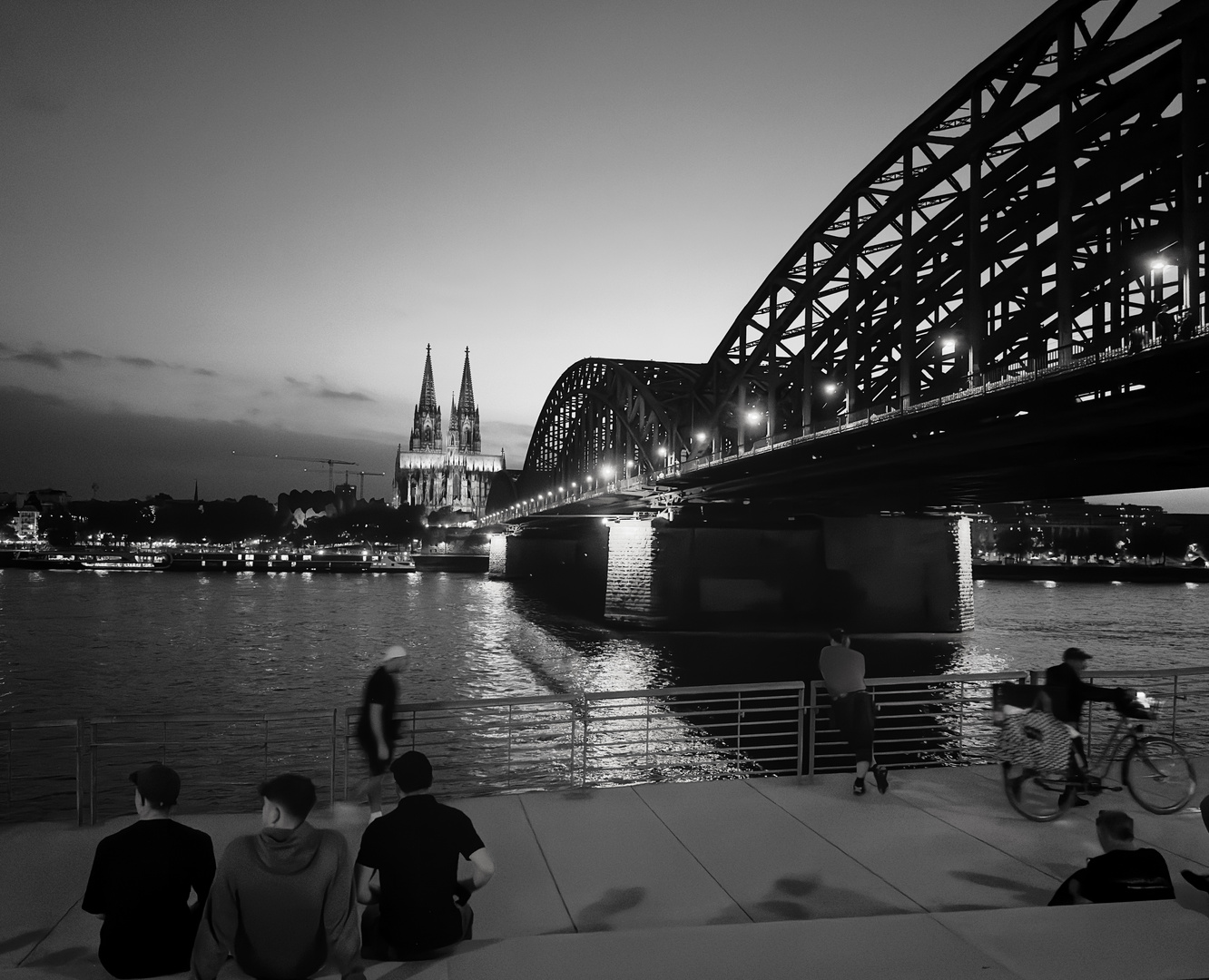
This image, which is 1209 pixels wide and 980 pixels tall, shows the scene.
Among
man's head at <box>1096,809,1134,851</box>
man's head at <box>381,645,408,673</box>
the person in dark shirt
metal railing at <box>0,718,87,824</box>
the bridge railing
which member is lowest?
metal railing at <box>0,718,87,824</box>

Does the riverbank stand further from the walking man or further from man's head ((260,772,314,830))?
man's head ((260,772,314,830))

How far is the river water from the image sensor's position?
3522 cm

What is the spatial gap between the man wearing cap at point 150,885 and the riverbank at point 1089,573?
464 feet

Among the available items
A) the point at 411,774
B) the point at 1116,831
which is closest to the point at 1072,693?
the point at 1116,831

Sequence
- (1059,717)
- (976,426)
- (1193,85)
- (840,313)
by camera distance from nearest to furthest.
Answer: (1059,717)
(1193,85)
(976,426)
(840,313)

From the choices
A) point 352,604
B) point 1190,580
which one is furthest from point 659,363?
point 1190,580

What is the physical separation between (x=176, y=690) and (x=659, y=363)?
52097mm

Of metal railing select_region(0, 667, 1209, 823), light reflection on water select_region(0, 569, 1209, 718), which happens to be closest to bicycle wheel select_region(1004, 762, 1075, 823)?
metal railing select_region(0, 667, 1209, 823)

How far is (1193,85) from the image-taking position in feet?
85.6

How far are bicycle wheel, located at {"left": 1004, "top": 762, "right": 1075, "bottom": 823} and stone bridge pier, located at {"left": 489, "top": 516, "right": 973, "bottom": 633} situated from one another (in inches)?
1717

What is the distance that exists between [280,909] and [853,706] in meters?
6.34

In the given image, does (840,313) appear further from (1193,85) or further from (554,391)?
(554,391)

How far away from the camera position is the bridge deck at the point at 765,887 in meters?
4.89

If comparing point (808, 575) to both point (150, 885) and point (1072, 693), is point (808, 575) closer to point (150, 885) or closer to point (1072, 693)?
point (1072, 693)
